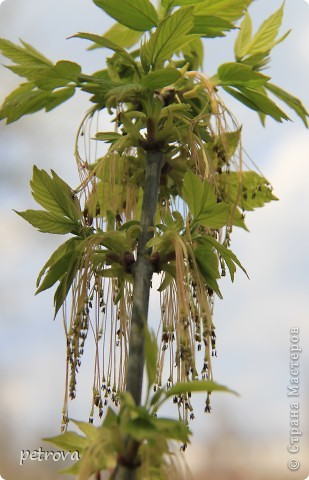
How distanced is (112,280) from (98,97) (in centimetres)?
31

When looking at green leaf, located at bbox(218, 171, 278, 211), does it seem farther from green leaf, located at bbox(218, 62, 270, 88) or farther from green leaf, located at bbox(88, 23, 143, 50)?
green leaf, located at bbox(88, 23, 143, 50)

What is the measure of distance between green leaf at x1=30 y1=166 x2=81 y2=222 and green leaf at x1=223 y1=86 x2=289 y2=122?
1.18 feet

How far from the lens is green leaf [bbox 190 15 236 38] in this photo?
42.1 inches

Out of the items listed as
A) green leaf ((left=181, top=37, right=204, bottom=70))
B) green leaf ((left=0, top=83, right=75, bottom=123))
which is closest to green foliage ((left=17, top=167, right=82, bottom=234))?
green leaf ((left=0, top=83, right=75, bottom=123))

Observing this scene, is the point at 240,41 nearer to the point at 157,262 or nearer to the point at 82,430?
the point at 157,262

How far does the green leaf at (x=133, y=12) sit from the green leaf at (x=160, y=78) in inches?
6.1

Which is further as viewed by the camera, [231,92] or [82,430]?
[231,92]

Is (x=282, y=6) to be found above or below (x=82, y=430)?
above

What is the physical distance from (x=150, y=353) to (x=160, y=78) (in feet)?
1.40

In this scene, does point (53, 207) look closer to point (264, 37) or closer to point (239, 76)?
point (239, 76)

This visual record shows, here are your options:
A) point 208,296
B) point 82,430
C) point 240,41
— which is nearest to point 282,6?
point 240,41

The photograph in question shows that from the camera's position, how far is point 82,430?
850 mm

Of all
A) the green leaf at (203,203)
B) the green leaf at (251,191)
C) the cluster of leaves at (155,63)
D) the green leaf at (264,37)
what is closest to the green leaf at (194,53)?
the cluster of leaves at (155,63)
